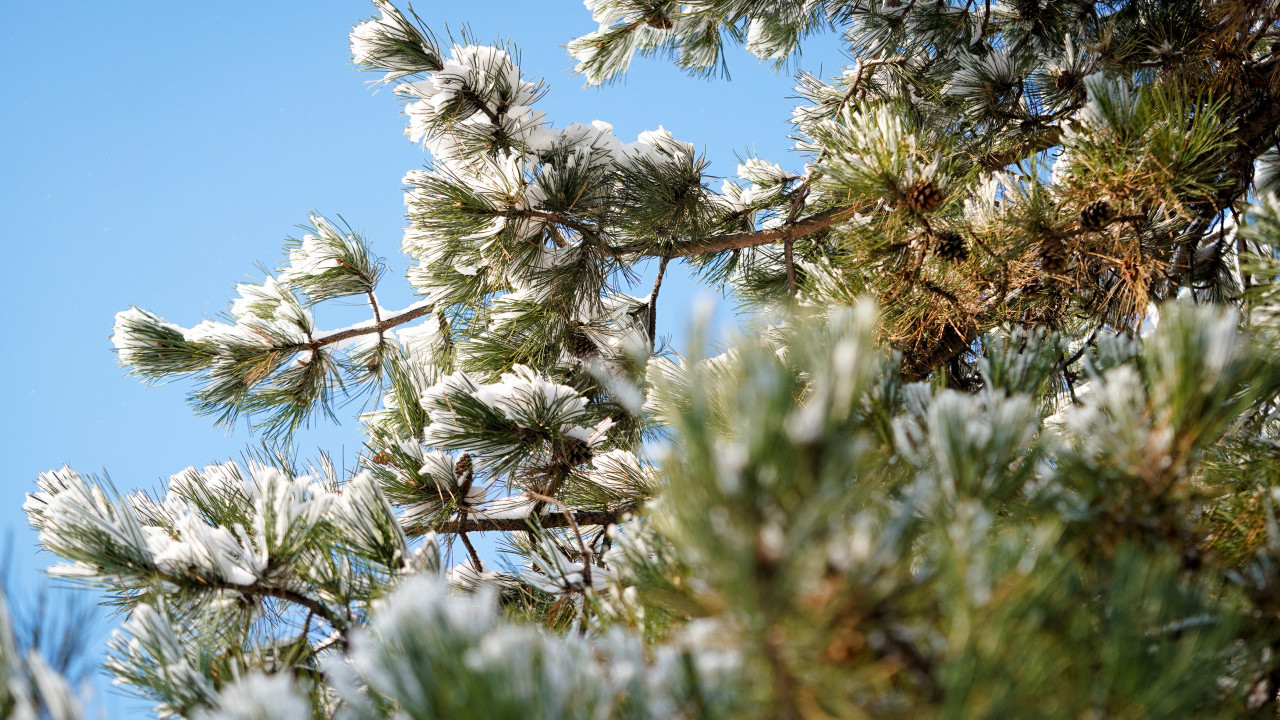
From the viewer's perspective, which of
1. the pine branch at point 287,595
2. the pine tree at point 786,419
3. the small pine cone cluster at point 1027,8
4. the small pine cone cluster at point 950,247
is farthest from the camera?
the small pine cone cluster at point 1027,8

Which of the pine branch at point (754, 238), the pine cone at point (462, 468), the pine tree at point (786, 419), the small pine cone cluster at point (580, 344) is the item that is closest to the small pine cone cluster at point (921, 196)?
the pine tree at point (786, 419)

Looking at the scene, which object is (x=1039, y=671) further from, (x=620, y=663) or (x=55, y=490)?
(x=55, y=490)

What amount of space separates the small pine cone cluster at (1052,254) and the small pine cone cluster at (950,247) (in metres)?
0.13

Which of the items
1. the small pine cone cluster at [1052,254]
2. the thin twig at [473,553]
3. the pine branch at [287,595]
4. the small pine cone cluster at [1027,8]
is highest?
the small pine cone cluster at [1027,8]

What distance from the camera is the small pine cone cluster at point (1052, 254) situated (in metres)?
1.41

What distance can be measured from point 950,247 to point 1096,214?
24 cm

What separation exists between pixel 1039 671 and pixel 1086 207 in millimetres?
1143

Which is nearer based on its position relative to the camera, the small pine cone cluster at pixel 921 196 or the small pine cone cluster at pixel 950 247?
the small pine cone cluster at pixel 921 196

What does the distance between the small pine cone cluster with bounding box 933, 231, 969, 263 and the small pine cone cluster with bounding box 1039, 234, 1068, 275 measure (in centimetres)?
13

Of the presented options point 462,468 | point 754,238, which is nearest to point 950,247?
point 754,238

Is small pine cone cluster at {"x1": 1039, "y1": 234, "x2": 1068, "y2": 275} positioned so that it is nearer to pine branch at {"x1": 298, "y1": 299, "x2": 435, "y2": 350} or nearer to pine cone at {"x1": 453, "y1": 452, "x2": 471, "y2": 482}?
pine cone at {"x1": 453, "y1": 452, "x2": 471, "y2": 482}

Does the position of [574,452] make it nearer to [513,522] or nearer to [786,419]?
[513,522]

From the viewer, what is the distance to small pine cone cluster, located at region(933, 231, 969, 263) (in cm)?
147

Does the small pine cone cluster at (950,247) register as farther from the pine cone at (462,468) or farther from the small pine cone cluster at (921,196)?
the pine cone at (462,468)
